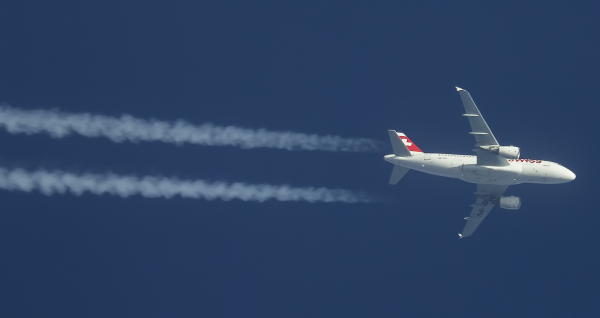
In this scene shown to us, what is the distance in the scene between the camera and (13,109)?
61.9m

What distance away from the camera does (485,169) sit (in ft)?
208

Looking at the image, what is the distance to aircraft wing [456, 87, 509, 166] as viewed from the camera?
61406mm

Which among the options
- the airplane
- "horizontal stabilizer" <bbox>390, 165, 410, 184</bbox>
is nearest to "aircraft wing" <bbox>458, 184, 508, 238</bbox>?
the airplane

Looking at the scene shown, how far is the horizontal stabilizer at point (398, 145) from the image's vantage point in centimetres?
6438

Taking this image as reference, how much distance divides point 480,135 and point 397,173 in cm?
682

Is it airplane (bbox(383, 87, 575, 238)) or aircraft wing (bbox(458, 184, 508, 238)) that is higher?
airplane (bbox(383, 87, 575, 238))

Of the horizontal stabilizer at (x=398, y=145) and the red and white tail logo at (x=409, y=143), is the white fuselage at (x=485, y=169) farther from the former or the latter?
the red and white tail logo at (x=409, y=143)

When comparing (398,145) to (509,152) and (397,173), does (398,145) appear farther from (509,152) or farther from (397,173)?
(509,152)

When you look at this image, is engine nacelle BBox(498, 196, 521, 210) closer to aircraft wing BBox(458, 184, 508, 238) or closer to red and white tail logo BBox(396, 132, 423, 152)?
aircraft wing BBox(458, 184, 508, 238)

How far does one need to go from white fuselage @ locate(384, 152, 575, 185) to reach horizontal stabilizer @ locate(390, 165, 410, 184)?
836 millimetres

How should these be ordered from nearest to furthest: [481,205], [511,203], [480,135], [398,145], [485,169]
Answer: [480,135], [485,169], [398,145], [511,203], [481,205]

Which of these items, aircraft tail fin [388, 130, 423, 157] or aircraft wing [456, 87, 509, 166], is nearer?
aircraft wing [456, 87, 509, 166]

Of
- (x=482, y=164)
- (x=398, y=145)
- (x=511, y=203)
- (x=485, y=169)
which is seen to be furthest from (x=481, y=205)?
(x=398, y=145)

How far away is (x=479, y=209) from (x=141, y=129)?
26.5m
